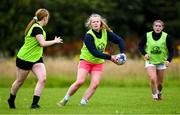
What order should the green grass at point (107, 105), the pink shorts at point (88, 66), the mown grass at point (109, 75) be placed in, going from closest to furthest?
1. the green grass at point (107, 105)
2. the pink shorts at point (88, 66)
3. the mown grass at point (109, 75)

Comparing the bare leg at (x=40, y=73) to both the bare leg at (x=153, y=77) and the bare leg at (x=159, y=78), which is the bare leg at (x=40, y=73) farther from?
the bare leg at (x=159, y=78)

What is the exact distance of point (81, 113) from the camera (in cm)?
1407

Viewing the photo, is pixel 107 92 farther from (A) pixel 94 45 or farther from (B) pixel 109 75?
(A) pixel 94 45

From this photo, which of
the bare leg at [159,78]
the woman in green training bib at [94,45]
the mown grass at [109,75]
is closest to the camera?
the woman in green training bib at [94,45]

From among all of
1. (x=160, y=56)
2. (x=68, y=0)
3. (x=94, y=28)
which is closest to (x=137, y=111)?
(x=94, y=28)

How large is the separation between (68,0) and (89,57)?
33.4 m

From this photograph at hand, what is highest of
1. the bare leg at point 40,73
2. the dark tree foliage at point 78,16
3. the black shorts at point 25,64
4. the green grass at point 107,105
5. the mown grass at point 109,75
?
the dark tree foliage at point 78,16

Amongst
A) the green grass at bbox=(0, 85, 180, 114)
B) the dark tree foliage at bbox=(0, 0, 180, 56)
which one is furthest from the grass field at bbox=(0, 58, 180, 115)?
the dark tree foliage at bbox=(0, 0, 180, 56)

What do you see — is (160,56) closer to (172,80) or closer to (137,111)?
(137,111)

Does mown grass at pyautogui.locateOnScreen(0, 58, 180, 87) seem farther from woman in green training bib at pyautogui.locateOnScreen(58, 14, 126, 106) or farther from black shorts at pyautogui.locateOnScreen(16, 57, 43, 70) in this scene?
black shorts at pyautogui.locateOnScreen(16, 57, 43, 70)

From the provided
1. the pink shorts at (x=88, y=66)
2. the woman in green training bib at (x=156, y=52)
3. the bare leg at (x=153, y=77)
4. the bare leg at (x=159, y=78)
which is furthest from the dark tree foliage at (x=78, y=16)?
the pink shorts at (x=88, y=66)

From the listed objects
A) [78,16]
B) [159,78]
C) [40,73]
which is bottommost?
[159,78]

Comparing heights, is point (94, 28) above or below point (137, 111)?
above

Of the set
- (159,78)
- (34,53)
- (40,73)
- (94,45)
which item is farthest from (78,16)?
(40,73)
